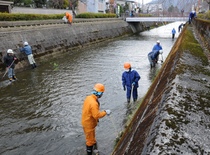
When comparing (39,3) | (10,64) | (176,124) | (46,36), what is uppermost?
(39,3)

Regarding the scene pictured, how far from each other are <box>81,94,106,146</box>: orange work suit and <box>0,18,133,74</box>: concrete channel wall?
10.3m

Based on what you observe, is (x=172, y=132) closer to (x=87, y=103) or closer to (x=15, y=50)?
(x=87, y=103)

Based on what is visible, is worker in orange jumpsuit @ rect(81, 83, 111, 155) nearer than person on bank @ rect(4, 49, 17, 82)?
Yes

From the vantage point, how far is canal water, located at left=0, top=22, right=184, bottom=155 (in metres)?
6.16

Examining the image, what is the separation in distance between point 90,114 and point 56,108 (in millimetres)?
3979

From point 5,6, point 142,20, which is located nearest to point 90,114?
point 5,6

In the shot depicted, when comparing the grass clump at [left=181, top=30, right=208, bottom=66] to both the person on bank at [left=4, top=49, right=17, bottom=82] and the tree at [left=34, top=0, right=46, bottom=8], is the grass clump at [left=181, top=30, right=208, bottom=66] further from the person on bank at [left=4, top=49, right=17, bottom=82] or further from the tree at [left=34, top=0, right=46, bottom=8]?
the tree at [left=34, top=0, right=46, bottom=8]

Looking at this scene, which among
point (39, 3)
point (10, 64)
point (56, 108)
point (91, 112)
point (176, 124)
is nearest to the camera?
point (176, 124)

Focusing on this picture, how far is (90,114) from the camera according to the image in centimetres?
501

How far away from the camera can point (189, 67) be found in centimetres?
482

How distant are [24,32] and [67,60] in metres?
4.02

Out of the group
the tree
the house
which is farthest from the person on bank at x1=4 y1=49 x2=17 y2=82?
the tree

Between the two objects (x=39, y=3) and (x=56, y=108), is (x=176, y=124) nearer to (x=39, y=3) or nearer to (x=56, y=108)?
(x=56, y=108)

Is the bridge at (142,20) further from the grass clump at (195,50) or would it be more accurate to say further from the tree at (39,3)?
the grass clump at (195,50)
